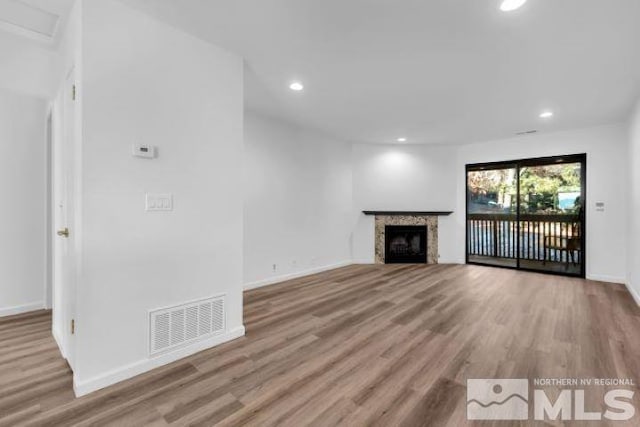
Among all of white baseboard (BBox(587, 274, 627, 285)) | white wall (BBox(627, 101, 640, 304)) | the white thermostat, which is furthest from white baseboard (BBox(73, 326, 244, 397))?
white baseboard (BBox(587, 274, 627, 285))

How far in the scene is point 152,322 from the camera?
214 centimetres

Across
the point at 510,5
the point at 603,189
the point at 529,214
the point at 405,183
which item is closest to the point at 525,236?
the point at 529,214

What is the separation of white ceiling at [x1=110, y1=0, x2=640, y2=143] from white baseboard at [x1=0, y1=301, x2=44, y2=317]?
3526 mm

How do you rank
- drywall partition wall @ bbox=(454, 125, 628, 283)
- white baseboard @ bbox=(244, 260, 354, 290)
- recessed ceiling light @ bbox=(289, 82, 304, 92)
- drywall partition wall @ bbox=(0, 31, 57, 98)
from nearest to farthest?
drywall partition wall @ bbox=(0, 31, 57, 98) → recessed ceiling light @ bbox=(289, 82, 304, 92) → white baseboard @ bbox=(244, 260, 354, 290) → drywall partition wall @ bbox=(454, 125, 628, 283)

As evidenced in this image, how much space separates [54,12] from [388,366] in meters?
3.68

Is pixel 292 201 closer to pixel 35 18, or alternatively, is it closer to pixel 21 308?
pixel 35 18

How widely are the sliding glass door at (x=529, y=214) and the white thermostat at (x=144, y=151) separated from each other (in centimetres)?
622

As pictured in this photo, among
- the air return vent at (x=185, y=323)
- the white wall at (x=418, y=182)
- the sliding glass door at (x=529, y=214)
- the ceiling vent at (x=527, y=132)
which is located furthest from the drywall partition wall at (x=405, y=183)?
the air return vent at (x=185, y=323)

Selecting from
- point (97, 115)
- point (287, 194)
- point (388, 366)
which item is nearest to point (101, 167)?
point (97, 115)

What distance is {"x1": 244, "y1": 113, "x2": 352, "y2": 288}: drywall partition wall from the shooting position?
4391mm

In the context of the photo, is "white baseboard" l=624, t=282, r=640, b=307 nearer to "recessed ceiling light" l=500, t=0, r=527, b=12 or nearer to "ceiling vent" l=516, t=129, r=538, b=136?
"ceiling vent" l=516, t=129, r=538, b=136

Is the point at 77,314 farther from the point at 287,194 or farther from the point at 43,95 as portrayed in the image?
the point at 287,194

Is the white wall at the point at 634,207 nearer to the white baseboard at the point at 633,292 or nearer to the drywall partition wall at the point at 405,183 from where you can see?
the white baseboard at the point at 633,292

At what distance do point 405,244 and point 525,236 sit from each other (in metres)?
2.35
